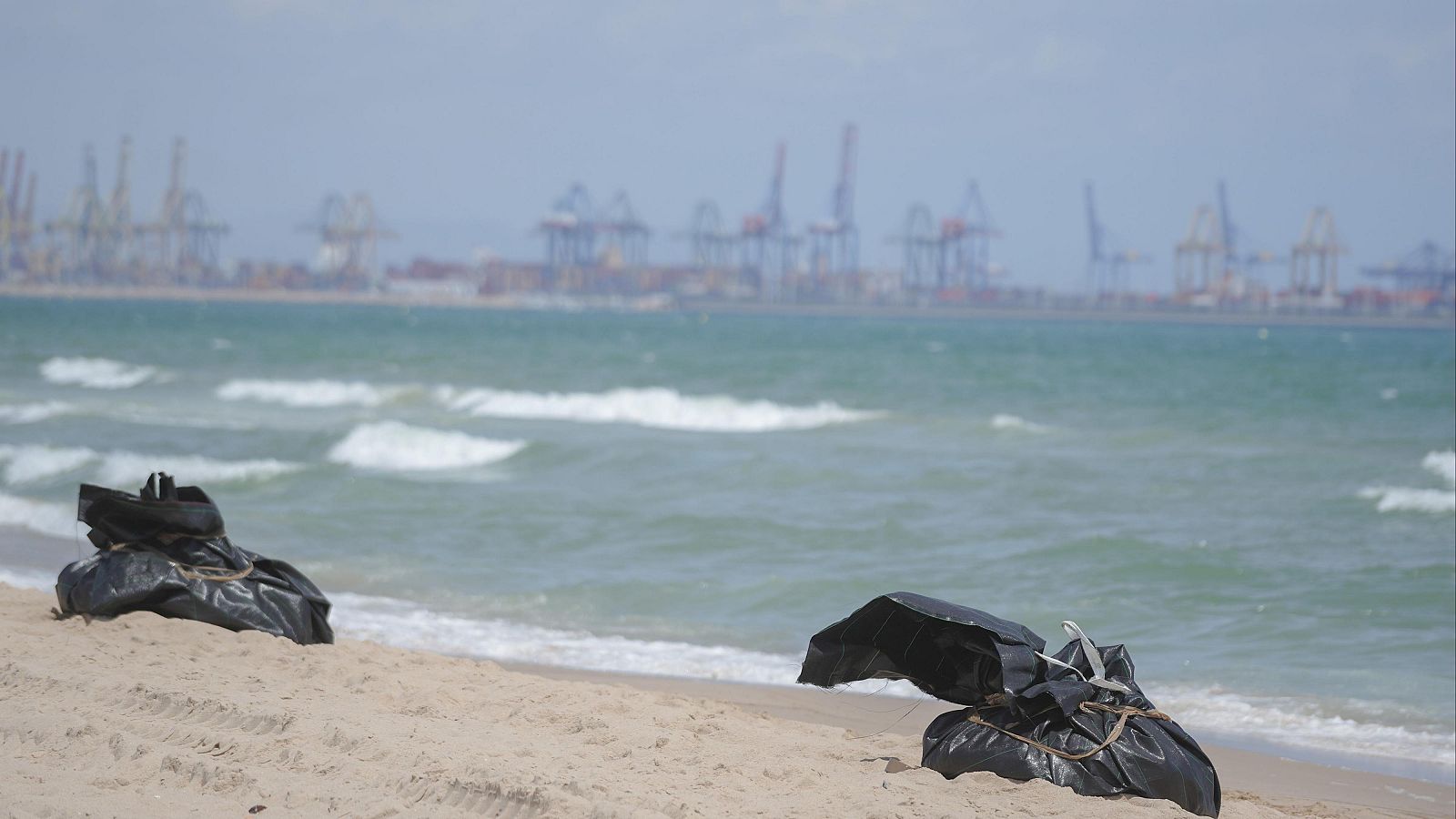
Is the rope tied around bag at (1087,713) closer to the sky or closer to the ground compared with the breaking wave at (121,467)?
closer to the sky

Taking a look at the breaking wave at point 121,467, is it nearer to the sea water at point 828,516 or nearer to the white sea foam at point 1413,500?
the sea water at point 828,516

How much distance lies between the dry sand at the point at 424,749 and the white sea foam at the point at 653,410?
17.3 meters

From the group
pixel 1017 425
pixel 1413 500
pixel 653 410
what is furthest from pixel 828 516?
pixel 653 410

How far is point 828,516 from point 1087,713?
826 centimetres

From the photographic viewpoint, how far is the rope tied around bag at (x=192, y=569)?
21.0ft

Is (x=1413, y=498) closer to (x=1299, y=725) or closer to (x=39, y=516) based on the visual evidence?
(x=1299, y=725)

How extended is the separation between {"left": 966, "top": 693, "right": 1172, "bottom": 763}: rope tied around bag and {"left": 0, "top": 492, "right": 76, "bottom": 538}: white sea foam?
9.22m

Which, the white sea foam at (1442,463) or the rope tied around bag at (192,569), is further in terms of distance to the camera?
the white sea foam at (1442,463)

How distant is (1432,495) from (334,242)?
171296mm

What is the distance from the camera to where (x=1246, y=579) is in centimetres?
1003

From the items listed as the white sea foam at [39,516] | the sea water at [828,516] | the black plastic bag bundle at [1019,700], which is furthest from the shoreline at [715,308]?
the black plastic bag bundle at [1019,700]

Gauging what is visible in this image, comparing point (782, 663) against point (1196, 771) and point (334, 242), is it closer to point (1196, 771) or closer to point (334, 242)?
point (1196, 771)

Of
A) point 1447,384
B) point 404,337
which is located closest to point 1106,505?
point 1447,384

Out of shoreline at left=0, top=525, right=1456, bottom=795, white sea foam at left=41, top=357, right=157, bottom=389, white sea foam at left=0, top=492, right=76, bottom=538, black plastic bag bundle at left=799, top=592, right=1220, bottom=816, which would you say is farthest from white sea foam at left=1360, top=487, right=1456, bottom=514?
white sea foam at left=41, top=357, right=157, bottom=389
